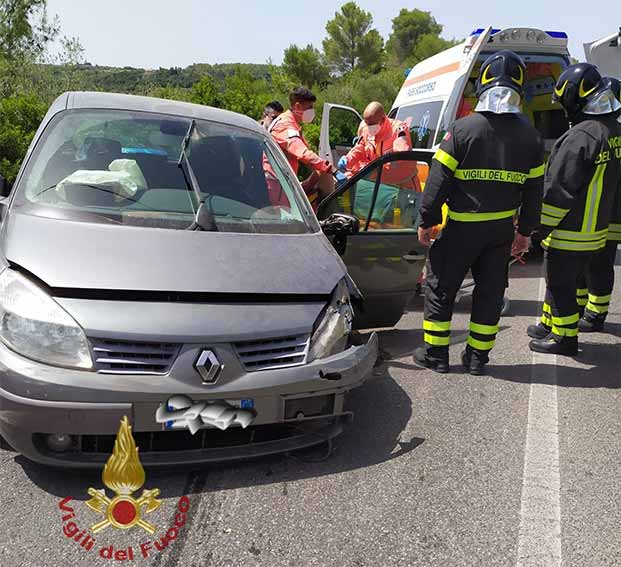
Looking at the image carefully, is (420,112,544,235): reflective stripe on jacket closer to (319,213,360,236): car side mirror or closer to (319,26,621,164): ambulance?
(319,213,360,236): car side mirror

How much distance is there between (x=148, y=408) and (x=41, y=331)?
0.52 m

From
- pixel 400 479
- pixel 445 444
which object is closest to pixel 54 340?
pixel 400 479

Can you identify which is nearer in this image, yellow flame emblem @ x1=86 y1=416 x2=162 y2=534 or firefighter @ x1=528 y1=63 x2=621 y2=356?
yellow flame emblem @ x1=86 y1=416 x2=162 y2=534

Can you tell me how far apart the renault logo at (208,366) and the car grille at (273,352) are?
0.38 ft

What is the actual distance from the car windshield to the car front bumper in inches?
37.1

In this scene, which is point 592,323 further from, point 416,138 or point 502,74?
point 416,138

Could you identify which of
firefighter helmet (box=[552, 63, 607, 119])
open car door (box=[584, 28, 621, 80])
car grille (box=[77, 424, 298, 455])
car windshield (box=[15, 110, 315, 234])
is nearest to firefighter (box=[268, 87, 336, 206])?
car windshield (box=[15, 110, 315, 234])

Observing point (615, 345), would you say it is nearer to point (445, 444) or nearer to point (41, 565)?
point (445, 444)

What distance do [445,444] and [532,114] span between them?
7.96m

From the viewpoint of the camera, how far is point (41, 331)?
2463 mm

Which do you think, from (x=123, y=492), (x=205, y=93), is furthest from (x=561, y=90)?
(x=205, y=93)

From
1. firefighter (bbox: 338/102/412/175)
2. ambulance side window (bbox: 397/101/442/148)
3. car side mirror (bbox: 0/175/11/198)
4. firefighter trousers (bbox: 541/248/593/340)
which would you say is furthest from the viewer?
ambulance side window (bbox: 397/101/442/148)

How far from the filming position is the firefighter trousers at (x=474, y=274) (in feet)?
13.0

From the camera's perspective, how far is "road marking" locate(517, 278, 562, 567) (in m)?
2.43
